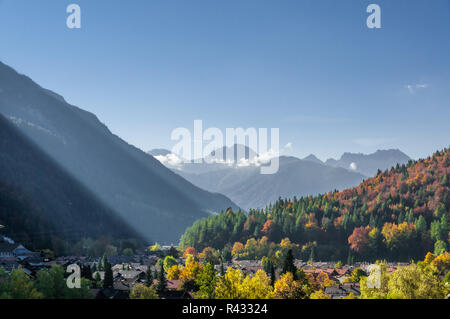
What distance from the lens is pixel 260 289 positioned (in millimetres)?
50000

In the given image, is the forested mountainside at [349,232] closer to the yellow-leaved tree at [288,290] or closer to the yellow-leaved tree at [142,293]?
the yellow-leaved tree at [288,290]

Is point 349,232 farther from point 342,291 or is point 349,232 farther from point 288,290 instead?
point 288,290

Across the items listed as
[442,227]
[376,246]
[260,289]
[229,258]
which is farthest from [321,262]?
[260,289]

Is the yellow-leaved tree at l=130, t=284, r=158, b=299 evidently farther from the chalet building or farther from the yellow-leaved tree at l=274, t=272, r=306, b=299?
the chalet building

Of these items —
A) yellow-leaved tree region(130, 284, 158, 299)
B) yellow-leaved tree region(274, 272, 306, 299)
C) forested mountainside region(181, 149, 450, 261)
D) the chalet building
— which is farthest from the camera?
forested mountainside region(181, 149, 450, 261)

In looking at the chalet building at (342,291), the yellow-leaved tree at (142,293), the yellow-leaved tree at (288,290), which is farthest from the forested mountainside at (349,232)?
the yellow-leaved tree at (142,293)

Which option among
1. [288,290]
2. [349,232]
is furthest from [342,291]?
[349,232]

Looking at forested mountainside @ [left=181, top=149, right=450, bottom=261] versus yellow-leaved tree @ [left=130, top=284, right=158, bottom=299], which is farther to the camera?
forested mountainside @ [left=181, top=149, right=450, bottom=261]

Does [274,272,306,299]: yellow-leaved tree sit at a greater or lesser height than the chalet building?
greater

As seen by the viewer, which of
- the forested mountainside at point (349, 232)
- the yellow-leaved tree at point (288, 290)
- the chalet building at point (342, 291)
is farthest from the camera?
the forested mountainside at point (349, 232)

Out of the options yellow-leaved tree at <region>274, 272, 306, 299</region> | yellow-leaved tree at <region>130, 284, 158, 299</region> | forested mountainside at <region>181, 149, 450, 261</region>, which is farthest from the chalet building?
forested mountainside at <region>181, 149, 450, 261</region>

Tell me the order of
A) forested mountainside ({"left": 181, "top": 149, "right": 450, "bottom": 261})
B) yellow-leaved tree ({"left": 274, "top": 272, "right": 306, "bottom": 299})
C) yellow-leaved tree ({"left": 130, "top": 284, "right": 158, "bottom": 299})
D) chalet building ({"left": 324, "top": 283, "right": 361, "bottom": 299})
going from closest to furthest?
yellow-leaved tree ({"left": 274, "top": 272, "right": 306, "bottom": 299})
yellow-leaved tree ({"left": 130, "top": 284, "right": 158, "bottom": 299})
chalet building ({"left": 324, "top": 283, "right": 361, "bottom": 299})
forested mountainside ({"left": 181, "top": 149, "right": 450, "bottom": 261})
